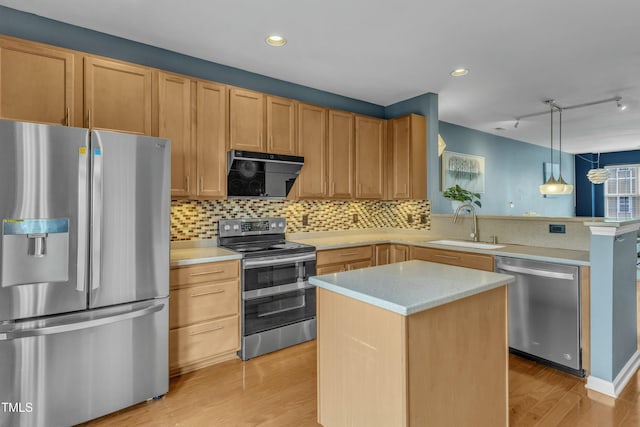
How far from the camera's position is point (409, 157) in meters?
4.11

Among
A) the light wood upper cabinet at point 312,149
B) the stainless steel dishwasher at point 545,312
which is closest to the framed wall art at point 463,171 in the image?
the light wood upper cabinet at point 312,149

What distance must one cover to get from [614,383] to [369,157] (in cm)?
299

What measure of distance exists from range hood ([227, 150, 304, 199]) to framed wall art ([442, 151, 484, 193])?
2864 mm

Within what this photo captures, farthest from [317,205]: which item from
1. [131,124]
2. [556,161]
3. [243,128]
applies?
[556,161]

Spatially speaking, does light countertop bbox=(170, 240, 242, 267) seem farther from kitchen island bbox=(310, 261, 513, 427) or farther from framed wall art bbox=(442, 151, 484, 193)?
framed wall art bbox=(442, 151, 484, 193)

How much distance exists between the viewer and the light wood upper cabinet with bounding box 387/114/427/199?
4094 mm

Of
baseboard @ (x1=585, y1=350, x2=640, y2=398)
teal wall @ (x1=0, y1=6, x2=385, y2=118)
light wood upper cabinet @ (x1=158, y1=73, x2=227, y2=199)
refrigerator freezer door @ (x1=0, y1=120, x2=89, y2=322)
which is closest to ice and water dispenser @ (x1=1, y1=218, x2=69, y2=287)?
refrigerator freezer door @ (x1=0, y1=120, x2=89, y2=322)

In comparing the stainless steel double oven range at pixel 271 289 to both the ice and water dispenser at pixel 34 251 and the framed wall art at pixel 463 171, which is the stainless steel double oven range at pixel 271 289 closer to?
the ice and water dispenser at pixel 34 251

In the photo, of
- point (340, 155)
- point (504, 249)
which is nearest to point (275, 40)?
point (340, 155)

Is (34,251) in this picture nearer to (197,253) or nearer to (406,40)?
(197,253)

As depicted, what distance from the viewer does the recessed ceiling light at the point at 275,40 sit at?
275 centimetres

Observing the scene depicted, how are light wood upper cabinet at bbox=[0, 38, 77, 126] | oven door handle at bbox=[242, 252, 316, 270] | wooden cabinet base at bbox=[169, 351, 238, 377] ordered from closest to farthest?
light wood upper cabinet at bbox=[0, 38, 77, 126], wooden cabinet base at bbox=[169, 351, 238, 377], oven door handle at bbox=[242, 252, 316, 270]

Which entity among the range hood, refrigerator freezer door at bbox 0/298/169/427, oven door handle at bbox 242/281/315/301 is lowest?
refrigerator freezer door at bbox 0/298/169/427

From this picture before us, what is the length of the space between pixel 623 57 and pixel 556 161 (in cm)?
604
